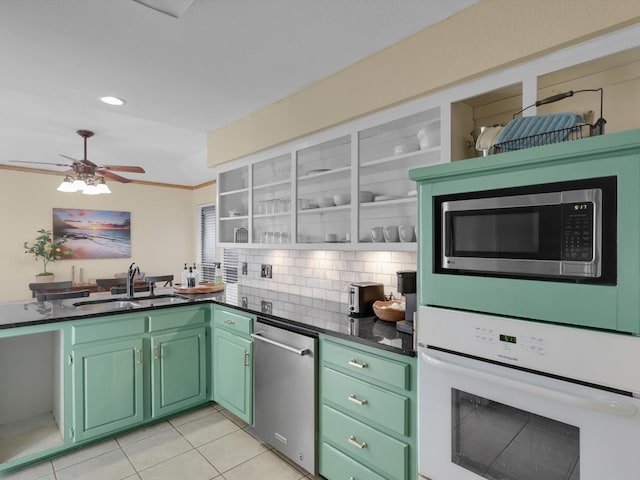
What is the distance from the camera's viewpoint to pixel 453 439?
4.42 ft

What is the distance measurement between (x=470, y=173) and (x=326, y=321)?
1257 mm

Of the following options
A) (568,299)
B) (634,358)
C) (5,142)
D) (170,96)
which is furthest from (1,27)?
(5,142)

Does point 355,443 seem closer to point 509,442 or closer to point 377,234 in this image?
point 509,442

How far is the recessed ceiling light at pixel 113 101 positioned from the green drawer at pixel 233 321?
182 cm

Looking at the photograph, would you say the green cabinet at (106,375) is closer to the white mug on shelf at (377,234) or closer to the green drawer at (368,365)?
the green drawer at (368,365)

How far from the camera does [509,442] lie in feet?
4.00

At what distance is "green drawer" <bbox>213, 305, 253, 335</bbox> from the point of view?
8.46ft

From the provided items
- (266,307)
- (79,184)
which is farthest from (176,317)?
(79,184)

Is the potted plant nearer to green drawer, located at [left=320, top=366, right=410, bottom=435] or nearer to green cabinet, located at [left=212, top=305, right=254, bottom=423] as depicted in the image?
green cabinet, located at [left=212, top=305, right=254, bottom=423]

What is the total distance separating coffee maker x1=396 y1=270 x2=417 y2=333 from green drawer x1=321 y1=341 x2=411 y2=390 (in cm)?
26

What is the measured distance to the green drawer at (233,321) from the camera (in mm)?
2578

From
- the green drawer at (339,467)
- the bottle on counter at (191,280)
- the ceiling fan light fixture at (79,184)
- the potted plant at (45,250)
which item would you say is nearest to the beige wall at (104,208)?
the potted plant at (45,250)

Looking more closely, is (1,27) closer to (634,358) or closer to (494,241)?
(494,241)

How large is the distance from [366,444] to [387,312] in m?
0.69
